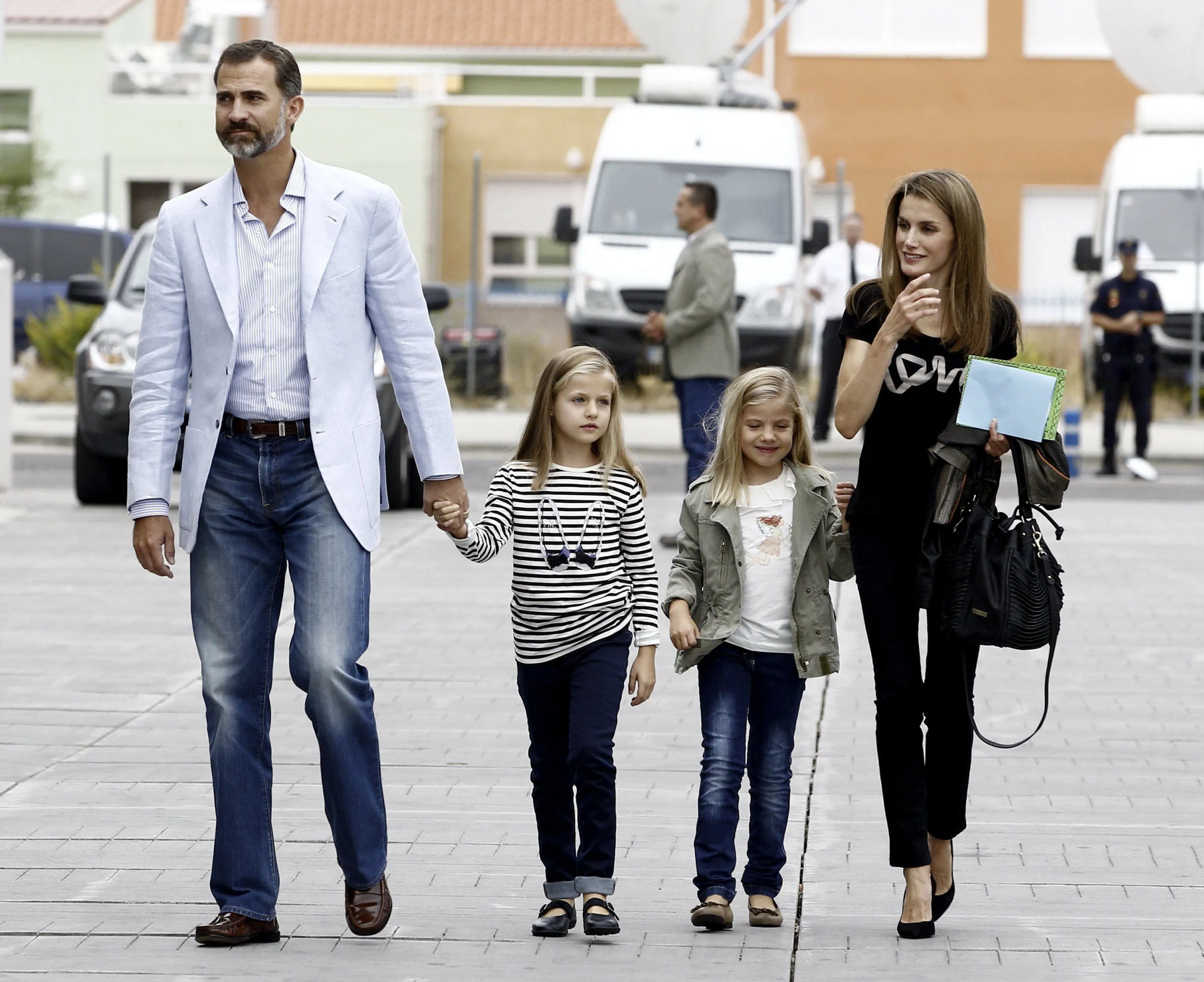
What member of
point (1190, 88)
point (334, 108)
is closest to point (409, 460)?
point (1190, 88)

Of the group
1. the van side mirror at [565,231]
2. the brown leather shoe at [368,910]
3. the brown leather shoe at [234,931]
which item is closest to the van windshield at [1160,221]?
the van side mirror at [565,231]

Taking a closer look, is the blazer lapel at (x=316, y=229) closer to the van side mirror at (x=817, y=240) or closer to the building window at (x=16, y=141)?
the van side mirror at (x=817, y=240)

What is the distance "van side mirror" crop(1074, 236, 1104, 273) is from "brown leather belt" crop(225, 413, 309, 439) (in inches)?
686

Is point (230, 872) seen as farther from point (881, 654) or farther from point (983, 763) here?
point (983, 763)

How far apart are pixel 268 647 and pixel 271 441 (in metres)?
0.46

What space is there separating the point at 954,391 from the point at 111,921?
2.17 m

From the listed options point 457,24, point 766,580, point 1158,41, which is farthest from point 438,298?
point 457,24

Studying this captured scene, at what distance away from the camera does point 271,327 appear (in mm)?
4949

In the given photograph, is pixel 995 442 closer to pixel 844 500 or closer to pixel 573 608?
pixel 844 500

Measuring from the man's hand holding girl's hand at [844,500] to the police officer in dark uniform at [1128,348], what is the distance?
42.8 ft

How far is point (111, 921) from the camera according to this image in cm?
510

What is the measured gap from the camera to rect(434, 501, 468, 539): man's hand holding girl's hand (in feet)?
16.3

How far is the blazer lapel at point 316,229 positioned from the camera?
4945mm

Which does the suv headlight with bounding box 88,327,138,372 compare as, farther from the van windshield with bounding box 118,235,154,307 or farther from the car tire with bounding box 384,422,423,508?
the car tire with bounding box 384,422,423,508
